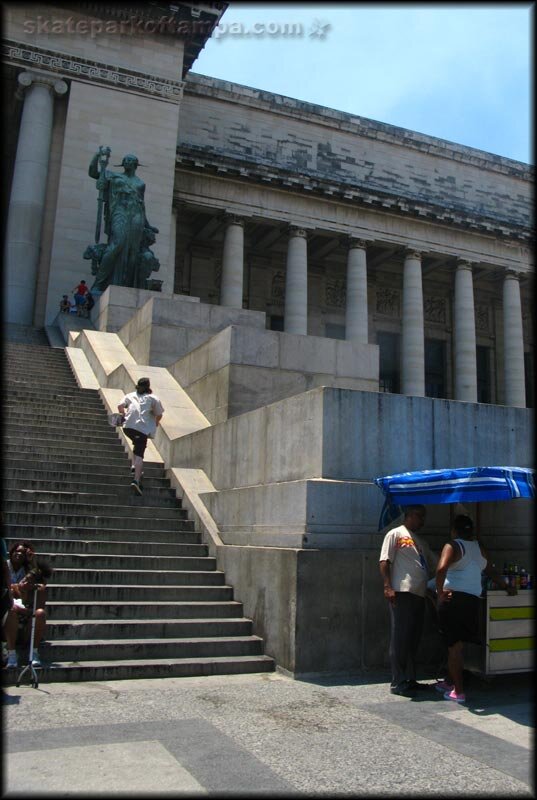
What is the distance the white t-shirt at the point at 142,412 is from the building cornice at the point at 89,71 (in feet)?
83.7

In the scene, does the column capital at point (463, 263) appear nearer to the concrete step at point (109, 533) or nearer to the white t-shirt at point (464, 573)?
the concrete step at point (109, 533)

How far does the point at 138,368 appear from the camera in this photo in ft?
48.4

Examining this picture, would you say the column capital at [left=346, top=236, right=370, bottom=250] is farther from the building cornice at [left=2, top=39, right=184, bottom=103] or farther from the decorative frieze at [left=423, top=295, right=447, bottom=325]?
the building cornice at [left=2, top=39, right=184, bottom=103]

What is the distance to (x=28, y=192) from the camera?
3073 cm

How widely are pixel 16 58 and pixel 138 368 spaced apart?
22.7 metres

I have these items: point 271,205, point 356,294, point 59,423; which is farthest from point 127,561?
point 271,205

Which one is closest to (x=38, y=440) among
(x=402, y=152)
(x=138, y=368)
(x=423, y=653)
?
(x=138, y=368)

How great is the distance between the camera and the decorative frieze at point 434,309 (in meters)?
45.6

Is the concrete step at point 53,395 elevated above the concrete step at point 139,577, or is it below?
above

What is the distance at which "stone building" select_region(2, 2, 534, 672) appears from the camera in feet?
101

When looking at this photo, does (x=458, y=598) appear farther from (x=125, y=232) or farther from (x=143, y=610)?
(x=125, y=232)

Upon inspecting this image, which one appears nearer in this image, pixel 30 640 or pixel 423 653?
pixel 30 640

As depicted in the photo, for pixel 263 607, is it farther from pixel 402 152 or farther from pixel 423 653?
pixel 402 152

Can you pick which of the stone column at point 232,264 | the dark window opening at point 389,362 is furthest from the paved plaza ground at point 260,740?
the dark window opening at point 389,362
